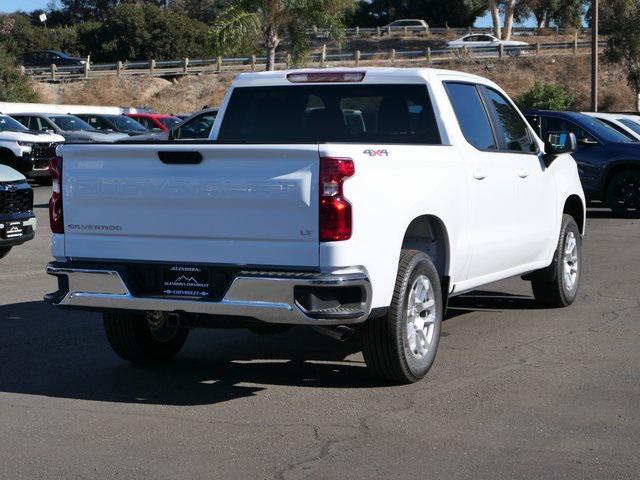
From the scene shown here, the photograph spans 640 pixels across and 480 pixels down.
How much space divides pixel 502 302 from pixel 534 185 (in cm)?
172

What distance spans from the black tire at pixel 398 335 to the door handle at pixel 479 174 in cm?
102

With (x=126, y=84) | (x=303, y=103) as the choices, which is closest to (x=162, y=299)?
(x=303, y=103)

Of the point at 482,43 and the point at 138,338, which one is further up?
the point at 482,43

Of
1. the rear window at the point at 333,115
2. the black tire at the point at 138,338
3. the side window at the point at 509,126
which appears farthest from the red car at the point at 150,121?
the black tire at the point at 138,338

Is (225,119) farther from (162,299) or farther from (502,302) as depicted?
(502,302)

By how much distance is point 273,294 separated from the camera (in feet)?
20.6

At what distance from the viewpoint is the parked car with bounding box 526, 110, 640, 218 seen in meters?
18.7

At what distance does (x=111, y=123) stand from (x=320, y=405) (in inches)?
1024

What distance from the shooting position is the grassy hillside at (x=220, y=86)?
62.5 m

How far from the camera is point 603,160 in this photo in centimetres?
1875

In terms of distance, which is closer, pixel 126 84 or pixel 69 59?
pixel 126 84

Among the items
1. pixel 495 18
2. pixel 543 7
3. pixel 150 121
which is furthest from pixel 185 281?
pixel 543 7

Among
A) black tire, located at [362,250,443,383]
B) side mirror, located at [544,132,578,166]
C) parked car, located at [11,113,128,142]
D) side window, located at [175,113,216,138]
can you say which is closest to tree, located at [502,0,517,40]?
parked car, located at [11,113,128,142]

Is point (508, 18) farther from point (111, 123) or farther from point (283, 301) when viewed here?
point (283, 301)
